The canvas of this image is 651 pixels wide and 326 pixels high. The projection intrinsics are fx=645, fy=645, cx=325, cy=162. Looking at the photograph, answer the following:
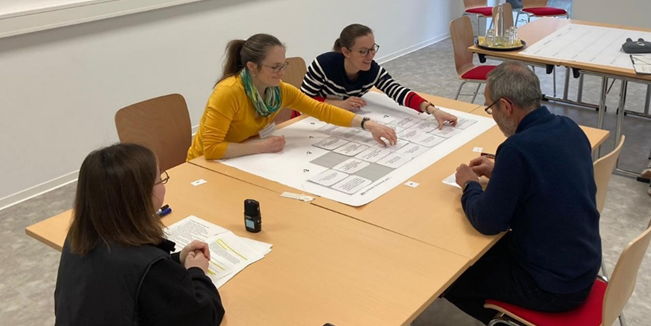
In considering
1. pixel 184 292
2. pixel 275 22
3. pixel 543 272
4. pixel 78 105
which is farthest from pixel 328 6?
pixel 184 292

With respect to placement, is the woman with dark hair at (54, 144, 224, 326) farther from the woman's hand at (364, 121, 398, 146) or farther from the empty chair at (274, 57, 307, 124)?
the empty chair at (274, 57, 307, 124)

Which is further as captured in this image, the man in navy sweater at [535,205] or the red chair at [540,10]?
the red chair at [540,10]

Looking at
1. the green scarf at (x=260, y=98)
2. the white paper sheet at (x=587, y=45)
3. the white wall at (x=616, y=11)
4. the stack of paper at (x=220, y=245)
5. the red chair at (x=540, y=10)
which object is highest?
the green scarf at (x=260, y=98)

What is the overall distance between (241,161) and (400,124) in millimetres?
802

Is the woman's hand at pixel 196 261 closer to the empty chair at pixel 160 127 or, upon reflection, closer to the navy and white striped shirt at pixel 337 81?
the empty chair at pixel 160 127

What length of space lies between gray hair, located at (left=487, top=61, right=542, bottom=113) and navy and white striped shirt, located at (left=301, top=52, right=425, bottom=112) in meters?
1.11

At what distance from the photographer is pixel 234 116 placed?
106 inches

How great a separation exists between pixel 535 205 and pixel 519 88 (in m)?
0.39

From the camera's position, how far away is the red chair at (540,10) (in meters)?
6.03

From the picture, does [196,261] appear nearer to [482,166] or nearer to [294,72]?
[482,166]

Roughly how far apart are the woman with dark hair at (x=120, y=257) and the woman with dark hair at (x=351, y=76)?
1771 mm

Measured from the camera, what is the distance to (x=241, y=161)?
2.61m

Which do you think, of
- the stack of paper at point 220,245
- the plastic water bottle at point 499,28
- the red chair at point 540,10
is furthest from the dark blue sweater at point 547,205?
the red chair at point 540,10

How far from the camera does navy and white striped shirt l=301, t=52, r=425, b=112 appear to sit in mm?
3264
